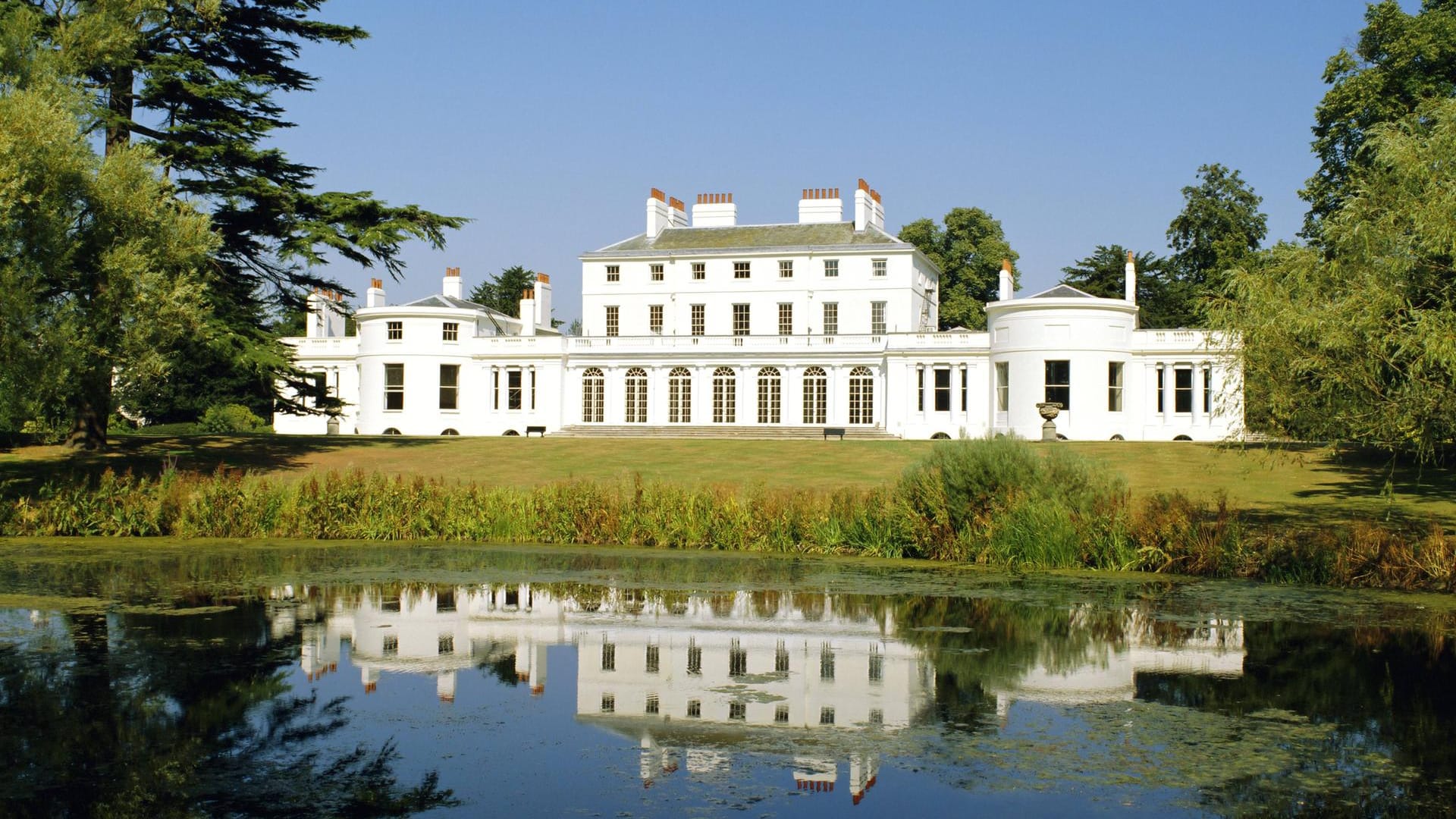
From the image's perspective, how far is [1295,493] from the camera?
23.4 m

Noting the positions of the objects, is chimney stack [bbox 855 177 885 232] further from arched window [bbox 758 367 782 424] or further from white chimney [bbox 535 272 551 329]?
white chimney [bbox 535 272 551 329]

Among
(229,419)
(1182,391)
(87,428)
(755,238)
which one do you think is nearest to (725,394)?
(755,238)

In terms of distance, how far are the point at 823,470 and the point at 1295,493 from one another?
9566 millimetres

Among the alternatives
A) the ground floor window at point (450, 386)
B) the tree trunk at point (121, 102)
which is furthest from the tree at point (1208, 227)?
the tree trunk at point (121, 102)

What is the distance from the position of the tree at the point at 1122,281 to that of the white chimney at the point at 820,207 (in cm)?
1366

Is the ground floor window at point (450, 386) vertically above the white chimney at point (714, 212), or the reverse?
the white chimney at point (714, 212)

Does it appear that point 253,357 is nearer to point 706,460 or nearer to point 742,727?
point 706,460

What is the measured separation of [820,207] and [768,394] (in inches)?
368

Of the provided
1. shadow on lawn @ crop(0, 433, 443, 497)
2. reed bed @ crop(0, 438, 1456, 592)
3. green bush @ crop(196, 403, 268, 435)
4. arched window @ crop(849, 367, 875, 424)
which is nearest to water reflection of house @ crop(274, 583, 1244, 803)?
reed bed @ crop(0, 438, 1456, 592)

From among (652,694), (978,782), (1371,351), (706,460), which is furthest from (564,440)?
(978,782)

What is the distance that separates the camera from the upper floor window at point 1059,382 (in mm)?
41156

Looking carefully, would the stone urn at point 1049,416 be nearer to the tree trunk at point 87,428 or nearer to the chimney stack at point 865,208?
the chimney stack at point 865,208

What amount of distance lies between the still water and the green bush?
33.7 meters

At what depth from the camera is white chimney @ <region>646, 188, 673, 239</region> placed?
51.8m
